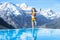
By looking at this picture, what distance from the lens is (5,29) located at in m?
6.24

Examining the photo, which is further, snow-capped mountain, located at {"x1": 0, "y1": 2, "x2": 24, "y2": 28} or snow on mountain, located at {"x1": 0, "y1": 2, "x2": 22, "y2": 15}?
snow-capped mountain, located at {"x1": 0, "y1": 2, "x2": 24, "y2": 28}

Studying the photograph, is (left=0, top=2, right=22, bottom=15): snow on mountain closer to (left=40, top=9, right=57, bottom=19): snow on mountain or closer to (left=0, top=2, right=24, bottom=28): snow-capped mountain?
(left=0, top=2, right=24, bottom=28): snow-capped mountain

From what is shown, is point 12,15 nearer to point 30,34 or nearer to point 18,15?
point 18,15

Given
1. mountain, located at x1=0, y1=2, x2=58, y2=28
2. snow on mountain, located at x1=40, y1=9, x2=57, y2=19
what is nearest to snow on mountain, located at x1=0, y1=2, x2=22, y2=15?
mountain, located at x1=0, y1=2, x2=58, y2=28

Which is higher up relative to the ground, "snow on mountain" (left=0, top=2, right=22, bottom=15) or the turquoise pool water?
"snow on mountain" (left=0, top=2, right=22, bottom=15)

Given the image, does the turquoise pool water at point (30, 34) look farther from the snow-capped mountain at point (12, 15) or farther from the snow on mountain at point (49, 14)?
the snow on mountain at point (49, 14)

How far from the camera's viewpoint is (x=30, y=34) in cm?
579

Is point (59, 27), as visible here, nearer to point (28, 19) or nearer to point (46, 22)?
point (46, 22)

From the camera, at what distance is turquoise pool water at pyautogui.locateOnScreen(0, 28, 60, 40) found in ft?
18.2

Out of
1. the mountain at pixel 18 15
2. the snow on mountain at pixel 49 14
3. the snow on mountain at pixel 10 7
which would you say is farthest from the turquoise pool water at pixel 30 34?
the snow on mountain at pixel 10 7

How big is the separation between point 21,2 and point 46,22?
0.97m

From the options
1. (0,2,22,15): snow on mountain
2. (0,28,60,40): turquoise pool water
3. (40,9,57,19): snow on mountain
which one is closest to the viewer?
(0,28,60,40): turquoise pool water

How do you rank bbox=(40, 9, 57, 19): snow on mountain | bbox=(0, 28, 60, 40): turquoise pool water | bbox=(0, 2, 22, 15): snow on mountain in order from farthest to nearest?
bbox=(40, 9, 57, 19): snow on mountain < bbox=(0, 2, 22, 15): snow on mountain < bbox=(0, 28, 60, 40): turquoise pool water

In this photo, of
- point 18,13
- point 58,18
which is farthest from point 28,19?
point 58,18
